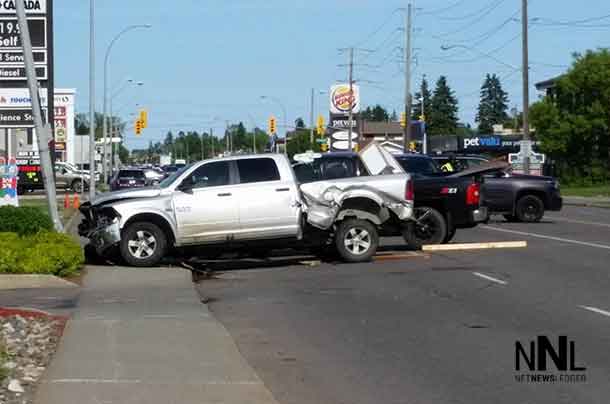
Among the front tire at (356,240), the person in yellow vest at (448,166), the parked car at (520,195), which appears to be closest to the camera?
the front tire at (356,240)

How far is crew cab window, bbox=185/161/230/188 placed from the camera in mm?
Answer: 19172

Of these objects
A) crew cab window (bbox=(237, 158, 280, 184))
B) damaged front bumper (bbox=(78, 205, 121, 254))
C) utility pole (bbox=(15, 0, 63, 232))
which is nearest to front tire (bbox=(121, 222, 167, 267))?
damaged front bumper (bbox=(78, 205, 121, 254))

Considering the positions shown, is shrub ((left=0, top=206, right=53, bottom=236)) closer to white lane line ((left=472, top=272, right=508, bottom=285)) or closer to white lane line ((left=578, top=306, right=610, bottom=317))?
white lane line ((left=472, top=272, right=508, bottom=285))

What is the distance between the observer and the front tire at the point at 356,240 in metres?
19.6

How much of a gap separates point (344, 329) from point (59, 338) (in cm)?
321

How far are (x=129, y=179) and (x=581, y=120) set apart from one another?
3310 cm

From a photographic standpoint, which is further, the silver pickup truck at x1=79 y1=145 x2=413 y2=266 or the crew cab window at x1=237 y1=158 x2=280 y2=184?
the crew cab window at x1=237 y1=158 x2=280 y2=184

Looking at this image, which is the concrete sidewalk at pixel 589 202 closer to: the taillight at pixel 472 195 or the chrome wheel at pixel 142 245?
the taillight at pixel 472 195

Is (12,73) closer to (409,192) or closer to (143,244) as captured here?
(143,244)

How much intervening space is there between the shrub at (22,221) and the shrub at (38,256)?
3.96 ft

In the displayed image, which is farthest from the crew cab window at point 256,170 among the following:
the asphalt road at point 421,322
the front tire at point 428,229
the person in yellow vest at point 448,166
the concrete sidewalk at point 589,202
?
the concrete sidewalk at point 589,202

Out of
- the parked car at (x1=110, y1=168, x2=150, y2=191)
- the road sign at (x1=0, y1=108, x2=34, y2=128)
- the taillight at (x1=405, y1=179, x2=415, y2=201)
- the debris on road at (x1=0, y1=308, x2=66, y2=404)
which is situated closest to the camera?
the debris on road at (x1=0, y1=308, x2=66, y2=404)

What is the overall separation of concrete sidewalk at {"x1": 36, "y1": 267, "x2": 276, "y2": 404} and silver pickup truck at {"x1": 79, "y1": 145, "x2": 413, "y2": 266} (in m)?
3.69

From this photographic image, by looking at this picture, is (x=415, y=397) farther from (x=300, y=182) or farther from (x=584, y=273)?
(x=300, y=182)
